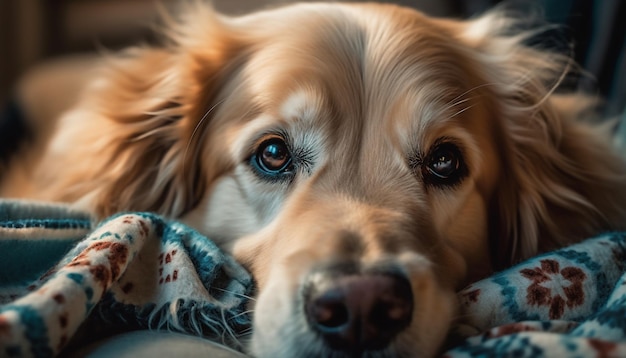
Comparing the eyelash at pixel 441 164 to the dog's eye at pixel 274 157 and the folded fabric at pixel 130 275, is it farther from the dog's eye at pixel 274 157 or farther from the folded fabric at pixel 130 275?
the folded fabric at pixel 130 275

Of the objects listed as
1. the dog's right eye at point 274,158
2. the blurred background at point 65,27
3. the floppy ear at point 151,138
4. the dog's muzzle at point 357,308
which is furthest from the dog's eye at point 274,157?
the blurred background at point 65,27

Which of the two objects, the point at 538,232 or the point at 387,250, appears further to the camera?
the point at 538,232

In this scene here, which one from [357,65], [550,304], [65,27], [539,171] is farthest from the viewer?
[65,27]

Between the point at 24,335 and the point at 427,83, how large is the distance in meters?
1.00

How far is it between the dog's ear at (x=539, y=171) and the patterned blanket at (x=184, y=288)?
32cm

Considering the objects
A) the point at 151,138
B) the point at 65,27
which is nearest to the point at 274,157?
the point at 151,138

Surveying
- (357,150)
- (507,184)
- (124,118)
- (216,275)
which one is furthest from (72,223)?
(507,184)

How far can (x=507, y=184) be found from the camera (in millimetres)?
1732

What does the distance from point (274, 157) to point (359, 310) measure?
0.61m

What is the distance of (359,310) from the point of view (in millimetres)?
1024

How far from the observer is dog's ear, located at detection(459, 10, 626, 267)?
5.60 ft

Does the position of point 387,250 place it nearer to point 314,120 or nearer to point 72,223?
point 314,120

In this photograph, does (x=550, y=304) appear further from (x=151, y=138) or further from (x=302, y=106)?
(x=151, y=138)

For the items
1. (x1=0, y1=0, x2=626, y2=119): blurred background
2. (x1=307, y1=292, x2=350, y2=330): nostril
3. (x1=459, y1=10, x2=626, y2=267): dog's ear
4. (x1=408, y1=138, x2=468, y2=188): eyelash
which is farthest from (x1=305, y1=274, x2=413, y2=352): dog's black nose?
(x1=0, y1=0, x2=626, y2=119): blurred background
